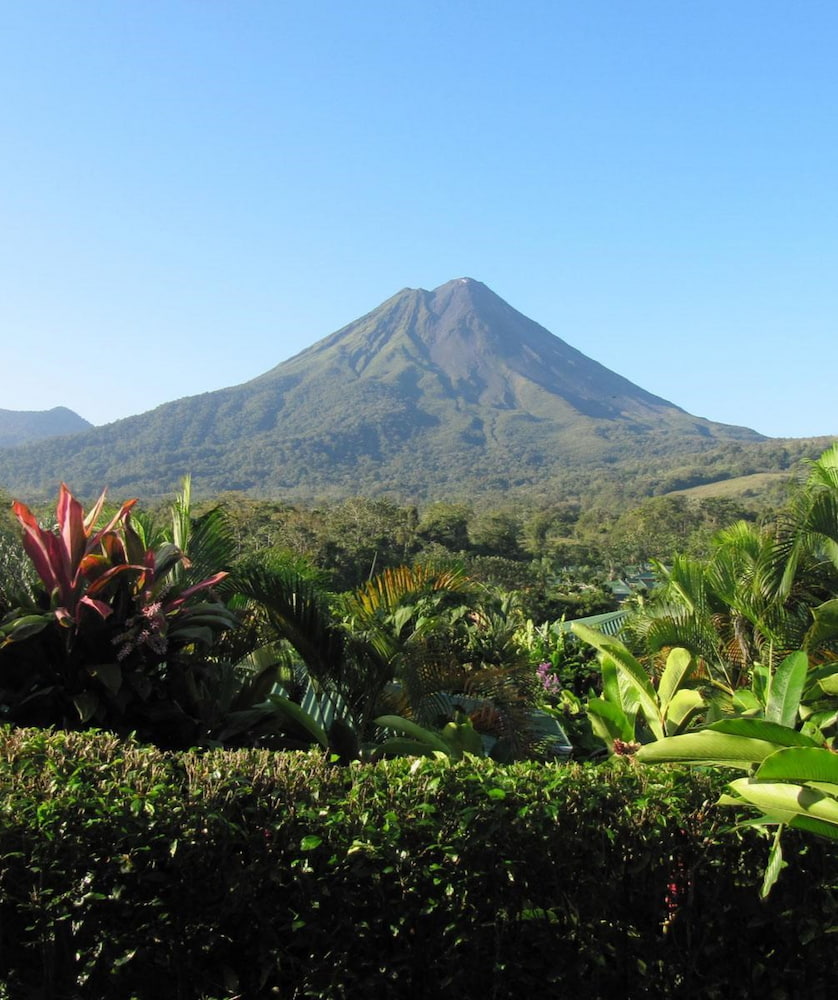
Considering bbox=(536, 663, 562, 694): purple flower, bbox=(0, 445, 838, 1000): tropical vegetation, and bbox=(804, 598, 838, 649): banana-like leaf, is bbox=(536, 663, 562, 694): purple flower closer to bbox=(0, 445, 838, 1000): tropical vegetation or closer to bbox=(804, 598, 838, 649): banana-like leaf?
bbox=(0, 445, 838, 1000): tropical vegetation

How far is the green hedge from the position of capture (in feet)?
6.20

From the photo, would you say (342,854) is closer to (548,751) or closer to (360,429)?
(548,751)

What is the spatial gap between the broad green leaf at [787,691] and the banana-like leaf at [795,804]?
459 mm

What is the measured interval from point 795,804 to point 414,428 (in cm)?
14639

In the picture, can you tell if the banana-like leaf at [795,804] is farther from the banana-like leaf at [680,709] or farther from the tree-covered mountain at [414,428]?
the tree-covered mountain at [414,428]

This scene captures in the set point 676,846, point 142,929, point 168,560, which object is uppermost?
point 168,560

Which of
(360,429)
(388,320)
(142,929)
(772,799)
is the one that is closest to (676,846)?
(772,799)

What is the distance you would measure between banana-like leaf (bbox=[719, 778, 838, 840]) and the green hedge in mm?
178

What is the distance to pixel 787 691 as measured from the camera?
2.25 m

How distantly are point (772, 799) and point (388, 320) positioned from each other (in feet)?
651

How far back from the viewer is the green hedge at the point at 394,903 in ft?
6.20

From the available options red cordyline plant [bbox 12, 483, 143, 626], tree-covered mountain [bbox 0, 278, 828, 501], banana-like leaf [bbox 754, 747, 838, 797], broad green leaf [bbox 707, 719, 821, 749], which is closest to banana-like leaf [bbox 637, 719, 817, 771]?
broad green leaf [bbox 707, 719, 821, 749]

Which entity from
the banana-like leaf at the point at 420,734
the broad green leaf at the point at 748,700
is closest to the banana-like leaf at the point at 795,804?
the broad green leaf at the point at 748,700

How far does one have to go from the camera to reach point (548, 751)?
4320 mm
